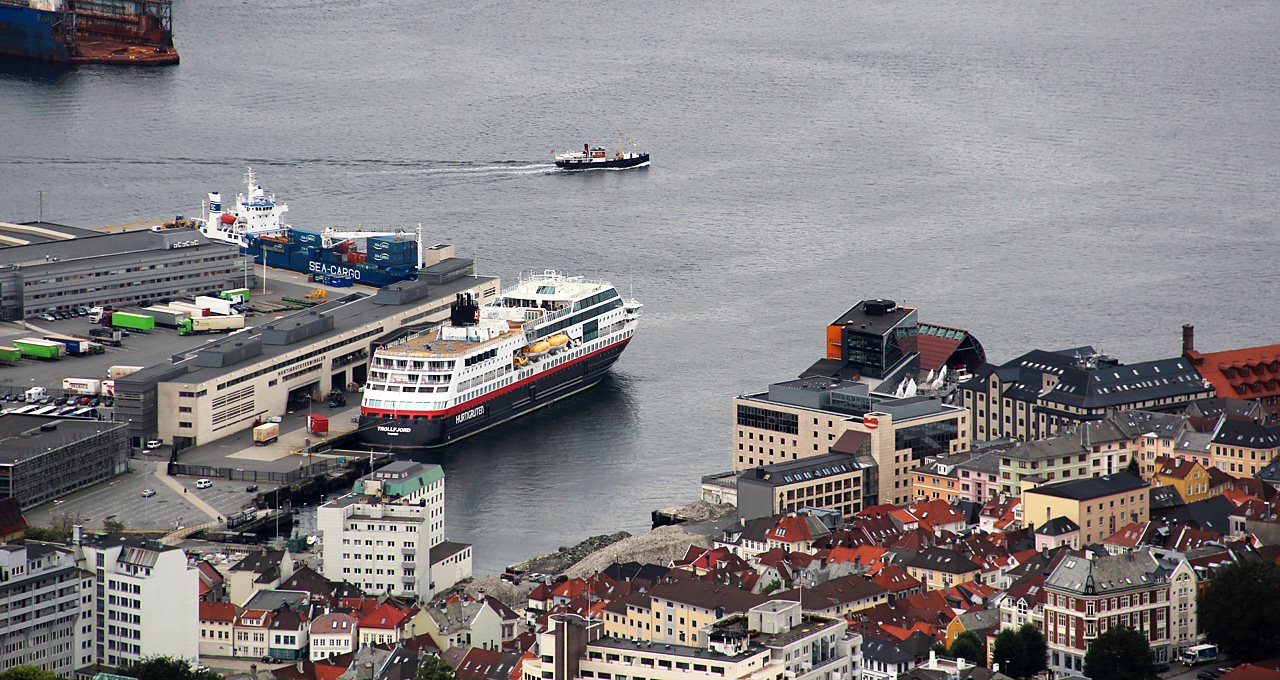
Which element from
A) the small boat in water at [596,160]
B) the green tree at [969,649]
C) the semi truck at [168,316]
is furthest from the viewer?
the small boat in water at [596,160]

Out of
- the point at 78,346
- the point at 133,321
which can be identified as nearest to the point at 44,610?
the point at 78,346

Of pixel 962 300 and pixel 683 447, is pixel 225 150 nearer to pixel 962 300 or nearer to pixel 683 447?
pixel 962 300

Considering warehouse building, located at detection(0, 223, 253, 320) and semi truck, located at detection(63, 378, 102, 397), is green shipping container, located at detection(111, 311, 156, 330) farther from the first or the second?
semi truck, located at detection(63, 378, 102, 397)

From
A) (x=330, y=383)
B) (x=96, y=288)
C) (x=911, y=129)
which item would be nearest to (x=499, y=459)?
(x=330, y=383)

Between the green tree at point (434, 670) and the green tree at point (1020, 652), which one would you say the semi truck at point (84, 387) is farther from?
the green tree at point (1020, 652)

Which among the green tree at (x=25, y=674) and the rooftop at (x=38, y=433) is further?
the rooftop at (x=38, y=433)

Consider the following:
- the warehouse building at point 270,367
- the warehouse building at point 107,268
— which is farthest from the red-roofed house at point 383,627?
the warehouse building at point 107,268

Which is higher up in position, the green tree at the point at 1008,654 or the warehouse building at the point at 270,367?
the warehouse building at the point at 270,367

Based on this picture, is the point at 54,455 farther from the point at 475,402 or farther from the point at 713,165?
the point at 713,165
